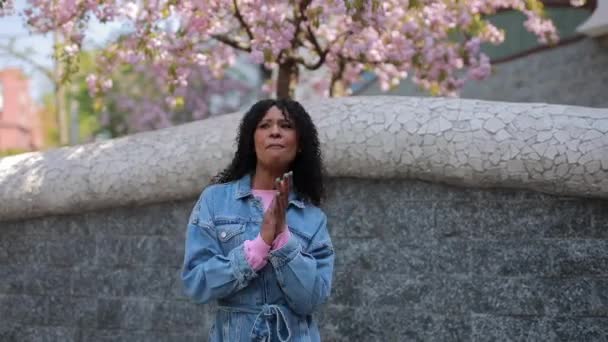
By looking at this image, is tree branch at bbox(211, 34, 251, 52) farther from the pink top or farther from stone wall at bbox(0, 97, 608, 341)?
the pink top

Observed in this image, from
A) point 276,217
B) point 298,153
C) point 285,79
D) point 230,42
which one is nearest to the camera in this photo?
point 276,217

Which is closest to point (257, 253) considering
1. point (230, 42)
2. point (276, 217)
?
point (276, 217)

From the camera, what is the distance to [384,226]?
4.22 meters

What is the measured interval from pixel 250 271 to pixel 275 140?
490mm

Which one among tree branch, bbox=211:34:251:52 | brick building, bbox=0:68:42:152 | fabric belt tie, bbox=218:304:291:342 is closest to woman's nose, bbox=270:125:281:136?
fabric belt tie, bbox=218:304:291:342

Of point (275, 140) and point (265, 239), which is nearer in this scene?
point (265, 239)

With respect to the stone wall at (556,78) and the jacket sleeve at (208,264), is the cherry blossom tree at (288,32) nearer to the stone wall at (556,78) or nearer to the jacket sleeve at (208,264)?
the stone wall at (556,78)

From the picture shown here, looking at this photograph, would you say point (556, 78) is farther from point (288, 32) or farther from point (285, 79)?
point (288, 32)

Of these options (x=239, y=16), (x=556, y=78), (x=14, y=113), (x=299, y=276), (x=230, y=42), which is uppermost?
(x=239, y=16)

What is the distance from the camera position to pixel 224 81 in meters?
16.1

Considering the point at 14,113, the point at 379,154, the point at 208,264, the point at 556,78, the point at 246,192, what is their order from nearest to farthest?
the point at 208,264 → the point at 246,192 → the point at 379,154 → the point at 556,78 → the point at 14,113

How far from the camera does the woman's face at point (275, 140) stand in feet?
9.04

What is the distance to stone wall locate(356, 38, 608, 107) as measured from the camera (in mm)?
9023

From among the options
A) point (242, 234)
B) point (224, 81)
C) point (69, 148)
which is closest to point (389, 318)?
point (242, 234)
